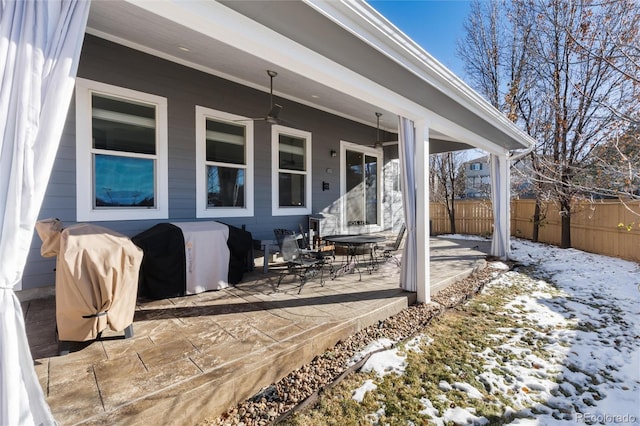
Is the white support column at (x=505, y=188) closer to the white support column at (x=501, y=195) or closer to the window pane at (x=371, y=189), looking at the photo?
the white support column at (x=501, y=195)

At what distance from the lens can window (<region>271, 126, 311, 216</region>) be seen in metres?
5.67

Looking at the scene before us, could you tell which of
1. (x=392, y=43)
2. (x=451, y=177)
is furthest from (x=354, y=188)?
(x=451, y=177)

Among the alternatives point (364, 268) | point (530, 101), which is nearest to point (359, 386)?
point (364, 268)

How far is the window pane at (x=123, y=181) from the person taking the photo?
390 cm

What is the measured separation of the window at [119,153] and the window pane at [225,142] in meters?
0.73

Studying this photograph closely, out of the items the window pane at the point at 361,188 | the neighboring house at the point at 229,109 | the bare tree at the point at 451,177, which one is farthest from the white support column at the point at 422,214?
the bare tree at the point at 451,177

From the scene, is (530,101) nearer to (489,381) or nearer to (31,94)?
(489,381)

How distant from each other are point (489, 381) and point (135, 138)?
16.4 feet

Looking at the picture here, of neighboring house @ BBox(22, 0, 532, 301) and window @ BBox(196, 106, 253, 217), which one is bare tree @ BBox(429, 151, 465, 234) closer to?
neighboring house @ BBox(22, 0, 532, 301)

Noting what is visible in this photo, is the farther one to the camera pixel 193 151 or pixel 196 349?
pixel 193 151

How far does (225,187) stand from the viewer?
5.07 metres

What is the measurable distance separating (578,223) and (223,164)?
406 inches

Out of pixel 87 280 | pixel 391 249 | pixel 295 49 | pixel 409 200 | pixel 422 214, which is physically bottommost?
pixel 391 249

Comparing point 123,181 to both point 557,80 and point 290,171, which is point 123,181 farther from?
point 557,80
